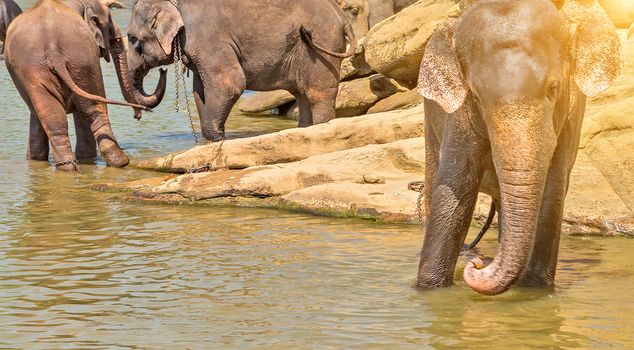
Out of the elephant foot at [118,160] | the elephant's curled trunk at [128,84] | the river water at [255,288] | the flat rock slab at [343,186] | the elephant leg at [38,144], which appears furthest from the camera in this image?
the elephant's curled trunk at [128,84]

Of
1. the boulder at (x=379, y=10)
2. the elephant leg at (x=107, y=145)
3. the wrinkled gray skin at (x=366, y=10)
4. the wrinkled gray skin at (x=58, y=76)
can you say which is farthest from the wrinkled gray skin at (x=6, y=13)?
the boulder at (x=379, y=10)

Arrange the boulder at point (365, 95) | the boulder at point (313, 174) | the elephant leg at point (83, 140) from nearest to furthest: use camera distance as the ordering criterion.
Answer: the boulder at point (313, 174)
the elephant leg at point (83, 140)
the boulder at point (365, 95)

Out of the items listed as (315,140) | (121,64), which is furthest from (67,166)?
(315,140)

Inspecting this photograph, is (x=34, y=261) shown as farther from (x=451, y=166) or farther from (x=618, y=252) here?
(x=618, y=252)

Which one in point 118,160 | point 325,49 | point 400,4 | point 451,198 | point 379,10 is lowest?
point 451,198

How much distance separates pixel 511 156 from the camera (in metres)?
6.05

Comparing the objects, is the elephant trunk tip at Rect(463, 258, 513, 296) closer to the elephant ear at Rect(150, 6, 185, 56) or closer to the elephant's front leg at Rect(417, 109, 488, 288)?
the elephant's front leg at Rect(417, 109, 488, 288)

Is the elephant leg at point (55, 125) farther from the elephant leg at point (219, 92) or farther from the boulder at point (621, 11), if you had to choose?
the boulder at point (621, 11)

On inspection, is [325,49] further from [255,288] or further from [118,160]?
[255,288]

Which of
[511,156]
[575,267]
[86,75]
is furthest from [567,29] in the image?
[86,75]

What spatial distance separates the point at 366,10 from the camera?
20531 millimetres

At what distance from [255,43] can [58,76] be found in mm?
2365

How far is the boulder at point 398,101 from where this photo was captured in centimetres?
1553

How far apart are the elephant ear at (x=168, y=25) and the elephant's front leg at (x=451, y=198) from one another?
7959 mm
